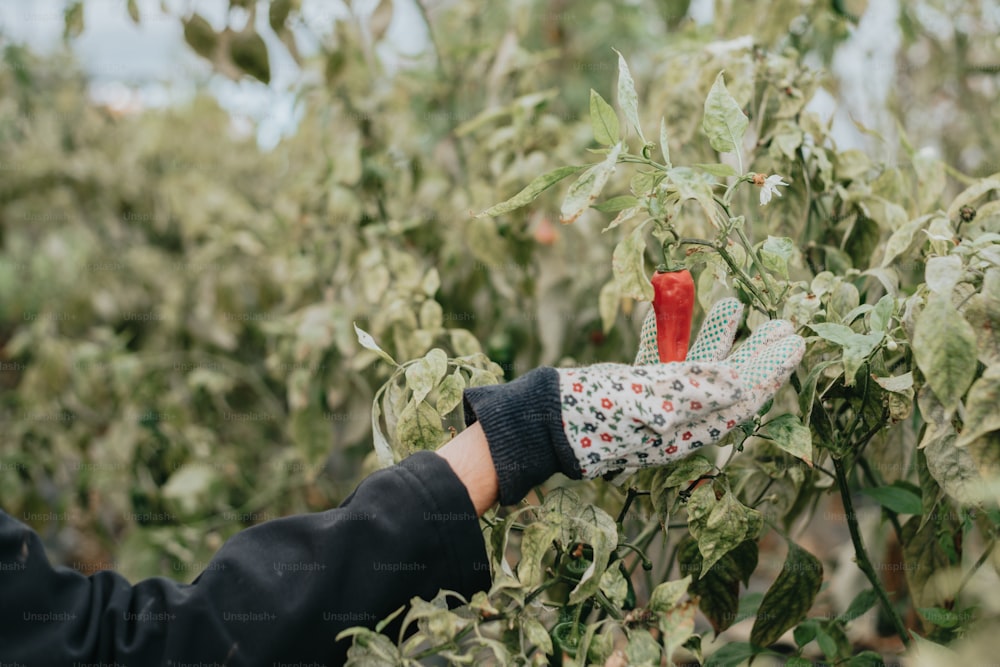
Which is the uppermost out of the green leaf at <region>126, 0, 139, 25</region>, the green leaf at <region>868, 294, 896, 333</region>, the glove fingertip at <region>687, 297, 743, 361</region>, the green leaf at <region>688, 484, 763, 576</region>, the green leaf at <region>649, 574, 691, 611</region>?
the green leaf at <region>126, 0, 139, 25</region>

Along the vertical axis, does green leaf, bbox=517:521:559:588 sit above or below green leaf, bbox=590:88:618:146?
below

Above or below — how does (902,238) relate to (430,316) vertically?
above

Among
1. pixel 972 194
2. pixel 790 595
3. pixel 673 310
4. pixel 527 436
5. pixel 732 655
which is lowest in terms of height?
pixel 732 655

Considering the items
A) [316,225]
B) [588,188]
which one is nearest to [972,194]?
[588,188]

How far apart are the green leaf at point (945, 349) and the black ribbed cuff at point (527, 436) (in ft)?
1.00

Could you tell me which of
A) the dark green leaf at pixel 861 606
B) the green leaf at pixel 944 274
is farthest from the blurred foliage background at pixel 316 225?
the dark green leaf at pixel 861 606

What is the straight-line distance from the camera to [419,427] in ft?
2.92

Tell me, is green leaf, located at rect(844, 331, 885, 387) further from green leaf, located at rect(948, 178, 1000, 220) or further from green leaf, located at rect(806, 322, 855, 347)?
green leaf, located at rect(948, 178, 1000, 220)

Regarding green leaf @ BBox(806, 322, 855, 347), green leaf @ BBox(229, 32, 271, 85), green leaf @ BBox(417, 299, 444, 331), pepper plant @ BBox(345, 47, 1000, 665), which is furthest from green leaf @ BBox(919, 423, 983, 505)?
green leaf @ BBox(229, 32, 271, 85)

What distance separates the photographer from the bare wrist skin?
2.60 feet

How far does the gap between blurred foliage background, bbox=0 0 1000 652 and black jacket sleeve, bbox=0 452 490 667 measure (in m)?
0.33

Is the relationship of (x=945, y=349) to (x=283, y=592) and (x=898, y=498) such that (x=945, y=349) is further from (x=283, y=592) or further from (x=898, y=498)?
(x=283, y=592)

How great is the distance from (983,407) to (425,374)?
19.4 inches

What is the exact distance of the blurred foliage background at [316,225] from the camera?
1.40 m
